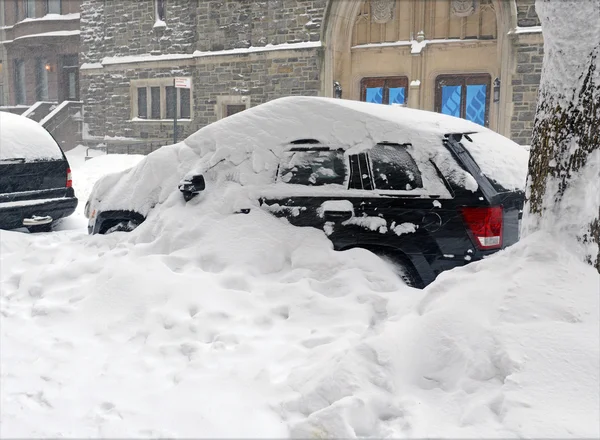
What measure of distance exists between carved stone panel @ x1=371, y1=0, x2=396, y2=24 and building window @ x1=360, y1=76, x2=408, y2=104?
6.52 ft

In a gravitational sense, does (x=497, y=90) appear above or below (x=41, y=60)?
below

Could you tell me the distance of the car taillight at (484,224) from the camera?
4.30 m

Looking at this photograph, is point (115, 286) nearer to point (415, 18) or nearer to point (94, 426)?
point (94, 426)

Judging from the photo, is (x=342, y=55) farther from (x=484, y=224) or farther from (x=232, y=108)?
(x=484, y=224)

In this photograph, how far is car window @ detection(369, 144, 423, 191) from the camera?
4551mm

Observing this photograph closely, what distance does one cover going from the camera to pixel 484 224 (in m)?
4.30

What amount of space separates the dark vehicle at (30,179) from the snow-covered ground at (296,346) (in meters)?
2.64

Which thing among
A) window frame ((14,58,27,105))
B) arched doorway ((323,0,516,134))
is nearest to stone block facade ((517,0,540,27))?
arched doorway ((323,0,516,134))

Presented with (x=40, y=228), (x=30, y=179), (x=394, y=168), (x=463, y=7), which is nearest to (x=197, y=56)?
(x=463, y=7)

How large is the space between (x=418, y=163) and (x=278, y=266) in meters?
1.50

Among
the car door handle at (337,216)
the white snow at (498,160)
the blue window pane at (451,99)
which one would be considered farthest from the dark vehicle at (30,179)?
the blue window pane at (451,99)

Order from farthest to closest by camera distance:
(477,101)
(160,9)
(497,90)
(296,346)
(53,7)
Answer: (53,7)
(160,9)
(477,101)
(497,90)
(296,346)

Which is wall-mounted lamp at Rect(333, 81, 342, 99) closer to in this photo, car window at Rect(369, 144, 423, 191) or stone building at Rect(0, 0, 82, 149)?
stone building at Rect(0, 0, 82, 149)

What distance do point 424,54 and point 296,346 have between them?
17.0 m
